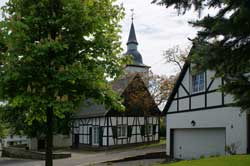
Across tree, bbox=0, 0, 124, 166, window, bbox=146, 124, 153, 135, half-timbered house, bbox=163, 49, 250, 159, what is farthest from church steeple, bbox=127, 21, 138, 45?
tree, bbox=0, 0, 124, 166

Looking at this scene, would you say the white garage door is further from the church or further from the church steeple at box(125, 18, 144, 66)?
the church steeple at box(125, 18, 144, 66)

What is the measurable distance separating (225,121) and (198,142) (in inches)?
123

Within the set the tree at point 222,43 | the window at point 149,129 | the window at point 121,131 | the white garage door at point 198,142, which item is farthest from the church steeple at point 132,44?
the tree at point 222,43

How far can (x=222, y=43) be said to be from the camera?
24.8 feet

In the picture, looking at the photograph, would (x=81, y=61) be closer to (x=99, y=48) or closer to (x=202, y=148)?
(x=99, y=48)

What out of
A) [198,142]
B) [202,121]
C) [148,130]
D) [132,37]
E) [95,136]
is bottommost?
[95,136]

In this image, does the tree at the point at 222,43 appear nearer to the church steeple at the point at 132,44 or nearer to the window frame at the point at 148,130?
the window frame at the point at 148,130

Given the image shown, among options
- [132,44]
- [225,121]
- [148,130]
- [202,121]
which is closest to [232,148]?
[225,121]

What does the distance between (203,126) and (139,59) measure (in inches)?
1541

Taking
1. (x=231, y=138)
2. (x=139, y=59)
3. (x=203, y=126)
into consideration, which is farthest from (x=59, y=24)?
(x=139, y=59)

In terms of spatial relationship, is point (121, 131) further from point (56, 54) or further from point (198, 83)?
point (56, 54)

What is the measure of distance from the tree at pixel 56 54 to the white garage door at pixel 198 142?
10010 millimetres

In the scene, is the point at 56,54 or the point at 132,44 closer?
the point at 56,54

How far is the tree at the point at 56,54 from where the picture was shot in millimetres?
10445
